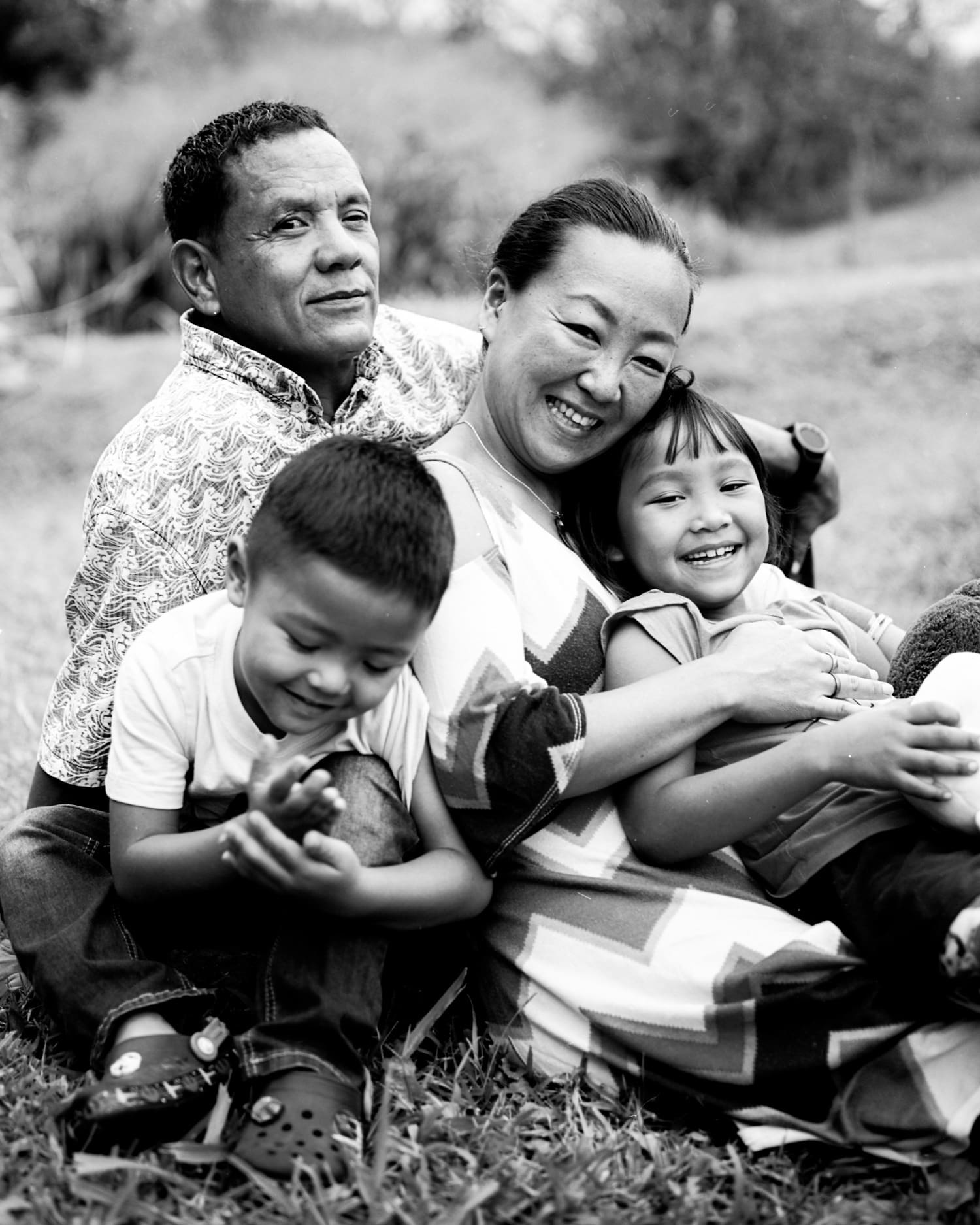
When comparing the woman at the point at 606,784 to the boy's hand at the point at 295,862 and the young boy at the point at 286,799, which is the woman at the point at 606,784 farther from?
the boy's hand at the point at 295,862

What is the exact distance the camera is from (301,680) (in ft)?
7.15

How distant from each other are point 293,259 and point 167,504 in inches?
24.1

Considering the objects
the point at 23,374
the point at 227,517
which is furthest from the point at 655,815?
→ the point at 23,374

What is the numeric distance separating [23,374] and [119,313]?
5.04 feet

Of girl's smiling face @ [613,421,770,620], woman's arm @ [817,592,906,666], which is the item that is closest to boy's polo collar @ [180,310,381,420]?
girl's smiling face @ [613,421,770,620]

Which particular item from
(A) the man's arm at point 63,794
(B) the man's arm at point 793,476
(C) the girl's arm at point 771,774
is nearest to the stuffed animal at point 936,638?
(C) the girl's arm at point 771,774

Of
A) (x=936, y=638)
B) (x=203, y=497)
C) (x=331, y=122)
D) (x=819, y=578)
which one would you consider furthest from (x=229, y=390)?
(x=331, y=122)

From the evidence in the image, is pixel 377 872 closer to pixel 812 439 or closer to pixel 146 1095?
pixel 146 1095

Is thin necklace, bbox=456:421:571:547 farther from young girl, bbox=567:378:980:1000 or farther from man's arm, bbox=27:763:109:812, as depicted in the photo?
man's arm, bbox=27:763:109:812

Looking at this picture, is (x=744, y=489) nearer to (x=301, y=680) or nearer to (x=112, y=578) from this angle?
(x=301, y=680)

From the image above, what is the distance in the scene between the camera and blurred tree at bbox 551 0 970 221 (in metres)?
15.4

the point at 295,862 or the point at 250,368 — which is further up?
the point at 250,368

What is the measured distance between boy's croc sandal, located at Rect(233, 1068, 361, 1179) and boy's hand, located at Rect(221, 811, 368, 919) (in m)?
0.28

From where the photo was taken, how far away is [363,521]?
85.0 inches
